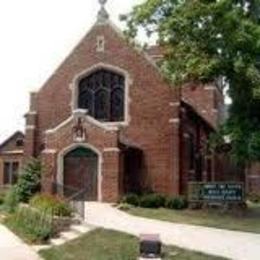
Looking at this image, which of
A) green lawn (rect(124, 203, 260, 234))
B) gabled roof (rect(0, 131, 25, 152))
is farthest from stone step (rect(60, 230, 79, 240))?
gabled roof (rect(0, 131, 25, 152))

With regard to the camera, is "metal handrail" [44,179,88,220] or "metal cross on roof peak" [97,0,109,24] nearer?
"metal handrail" [44,179,88,220]

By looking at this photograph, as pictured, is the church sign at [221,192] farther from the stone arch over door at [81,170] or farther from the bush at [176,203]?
the stone arch over door at [81,170]

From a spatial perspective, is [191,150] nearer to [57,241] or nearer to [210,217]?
[210,217]

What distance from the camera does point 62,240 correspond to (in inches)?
912

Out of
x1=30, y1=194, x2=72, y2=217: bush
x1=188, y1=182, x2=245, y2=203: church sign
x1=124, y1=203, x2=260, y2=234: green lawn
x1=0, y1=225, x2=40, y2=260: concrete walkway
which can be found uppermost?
x1=188, y1=182, x2=245, y2=203: church sign

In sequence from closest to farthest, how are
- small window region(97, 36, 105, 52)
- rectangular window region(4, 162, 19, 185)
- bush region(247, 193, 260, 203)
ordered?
small window region(97, 36, 105, 52), bush region(247, 193, 260, 203), rectangular window region(4, 162, 19, 185)

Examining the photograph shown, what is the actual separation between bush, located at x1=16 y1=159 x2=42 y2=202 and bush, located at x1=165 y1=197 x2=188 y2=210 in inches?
273

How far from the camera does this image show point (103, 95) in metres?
41.5

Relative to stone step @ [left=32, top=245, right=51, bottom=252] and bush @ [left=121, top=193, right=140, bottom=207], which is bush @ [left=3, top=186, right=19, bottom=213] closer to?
bush @ [left=121, top=193, right=140, bottom=207]

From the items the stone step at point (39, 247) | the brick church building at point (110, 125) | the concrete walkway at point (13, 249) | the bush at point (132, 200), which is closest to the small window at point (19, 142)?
the brick church building at point (110, 125)

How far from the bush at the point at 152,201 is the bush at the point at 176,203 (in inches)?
14.4

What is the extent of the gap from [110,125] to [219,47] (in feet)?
29.3

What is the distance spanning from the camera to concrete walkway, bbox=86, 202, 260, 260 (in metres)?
20.8

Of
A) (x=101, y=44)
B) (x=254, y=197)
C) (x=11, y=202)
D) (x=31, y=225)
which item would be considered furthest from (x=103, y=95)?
(x=31, y=225)
